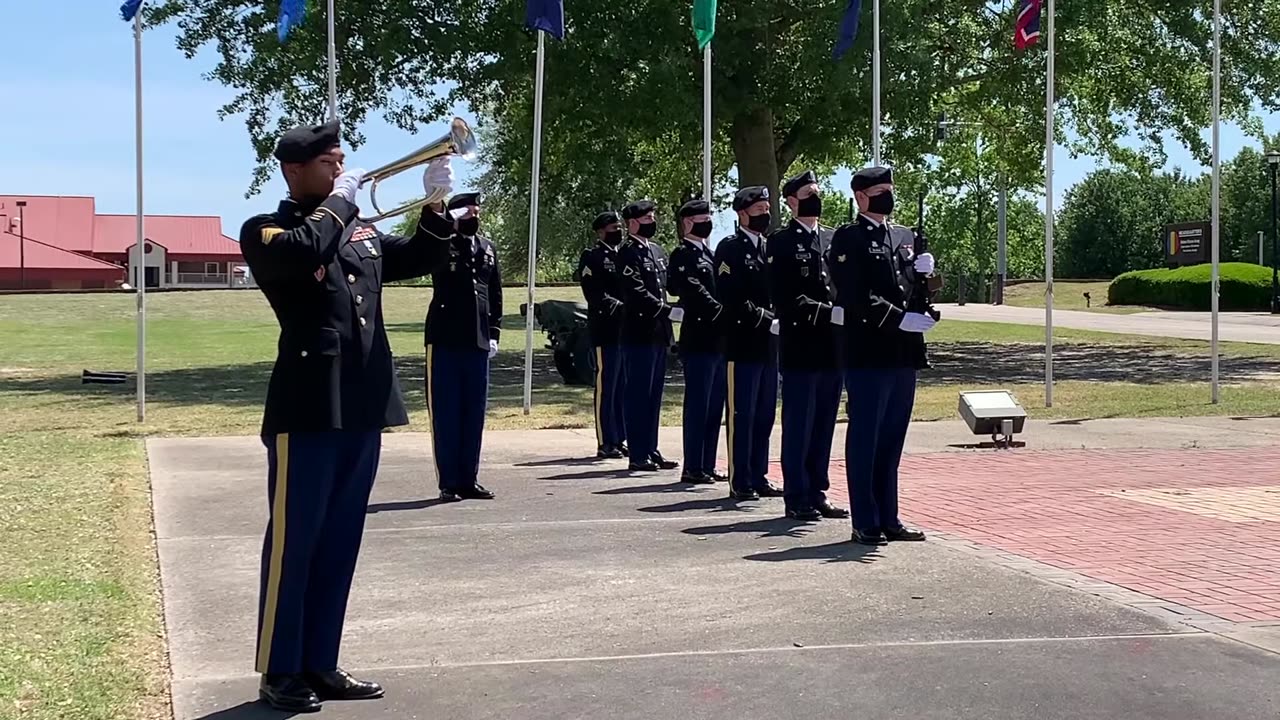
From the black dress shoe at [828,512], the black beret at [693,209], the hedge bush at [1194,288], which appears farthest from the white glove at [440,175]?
the hedge bush at [1194,288]

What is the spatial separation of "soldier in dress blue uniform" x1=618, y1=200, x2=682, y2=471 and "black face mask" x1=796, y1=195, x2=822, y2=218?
281cm

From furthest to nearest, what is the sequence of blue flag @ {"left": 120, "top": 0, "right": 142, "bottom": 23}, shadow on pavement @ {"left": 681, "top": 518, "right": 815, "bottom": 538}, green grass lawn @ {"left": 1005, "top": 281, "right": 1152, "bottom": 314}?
green grass lawn @ {"left": 1005, "top": 281, "right": 1152, "bottom": 314}
blue flag @ {"left": 120, "top": 0, "right": 142, "bottom": 23}
shadow on pavement @ {"left": 681, "top": 518, "right": 815, "bottom": 538}

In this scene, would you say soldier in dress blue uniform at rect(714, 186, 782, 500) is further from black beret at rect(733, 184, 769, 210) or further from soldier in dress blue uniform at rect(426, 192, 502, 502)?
soldier in dress blue uniform at rect(426, 192, 502, 502)

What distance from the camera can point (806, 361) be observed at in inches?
353

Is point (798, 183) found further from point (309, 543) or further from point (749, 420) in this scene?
point (309, 543)

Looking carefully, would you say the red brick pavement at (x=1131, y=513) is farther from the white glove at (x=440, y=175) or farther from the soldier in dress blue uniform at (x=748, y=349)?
the white glove at (x=440, y=175)

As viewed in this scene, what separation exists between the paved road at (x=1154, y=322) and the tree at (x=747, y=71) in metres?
8.13

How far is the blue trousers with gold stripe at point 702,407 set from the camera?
10742 mm

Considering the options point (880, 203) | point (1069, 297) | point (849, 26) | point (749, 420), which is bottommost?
point (749, 420)

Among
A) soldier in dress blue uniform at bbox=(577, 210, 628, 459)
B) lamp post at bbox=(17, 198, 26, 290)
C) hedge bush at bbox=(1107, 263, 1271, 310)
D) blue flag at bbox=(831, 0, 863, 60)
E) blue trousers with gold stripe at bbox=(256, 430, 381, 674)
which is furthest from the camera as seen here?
lamp post at bbox=(17, 198, 26, 290)

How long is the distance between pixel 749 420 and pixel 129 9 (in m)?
9.13

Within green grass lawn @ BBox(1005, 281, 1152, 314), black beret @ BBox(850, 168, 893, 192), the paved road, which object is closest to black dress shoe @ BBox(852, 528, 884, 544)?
black beret @ BBox(850, 168, 893, 192)

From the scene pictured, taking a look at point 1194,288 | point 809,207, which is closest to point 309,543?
point 809,207

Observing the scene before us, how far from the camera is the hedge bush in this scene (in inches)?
1982
